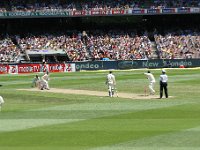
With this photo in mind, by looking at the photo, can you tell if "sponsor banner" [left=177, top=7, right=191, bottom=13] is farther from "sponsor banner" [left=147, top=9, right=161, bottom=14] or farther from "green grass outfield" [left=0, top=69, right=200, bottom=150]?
"green grass outfield" [left=0, top=69, right=200, bottom=150]

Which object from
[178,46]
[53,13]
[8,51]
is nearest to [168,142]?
[8,51]

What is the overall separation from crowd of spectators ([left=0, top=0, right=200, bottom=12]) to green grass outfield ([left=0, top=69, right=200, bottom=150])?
53446 millimetres

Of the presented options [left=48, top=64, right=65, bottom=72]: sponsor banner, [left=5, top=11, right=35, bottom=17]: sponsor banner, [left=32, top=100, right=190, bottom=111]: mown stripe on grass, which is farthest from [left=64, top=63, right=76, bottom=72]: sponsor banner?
[left=32, top=100, right=190, bottom=111]: mown stripe on grass

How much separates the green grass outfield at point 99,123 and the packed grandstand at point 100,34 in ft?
155

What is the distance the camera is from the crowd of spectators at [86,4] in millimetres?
89875

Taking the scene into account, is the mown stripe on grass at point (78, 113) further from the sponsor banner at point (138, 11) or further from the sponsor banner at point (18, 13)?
the sponsor banner at point (138, 11)

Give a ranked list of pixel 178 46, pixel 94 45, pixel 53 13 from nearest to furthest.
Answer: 1. pixel 94 45
2. pixel 178 46
3. pixel 53 13

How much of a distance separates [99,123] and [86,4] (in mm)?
69702

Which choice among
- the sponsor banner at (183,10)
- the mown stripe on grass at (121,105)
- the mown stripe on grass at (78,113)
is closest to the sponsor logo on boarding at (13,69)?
the sponsor banner at (183,10)

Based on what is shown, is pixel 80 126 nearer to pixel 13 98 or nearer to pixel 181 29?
pixel 13 98

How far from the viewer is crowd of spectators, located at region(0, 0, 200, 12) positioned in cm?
8988

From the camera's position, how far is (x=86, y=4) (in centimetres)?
9212

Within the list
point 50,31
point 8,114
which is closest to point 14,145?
point 8,114

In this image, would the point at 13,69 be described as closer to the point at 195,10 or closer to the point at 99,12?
the point at 99,12
